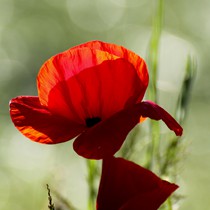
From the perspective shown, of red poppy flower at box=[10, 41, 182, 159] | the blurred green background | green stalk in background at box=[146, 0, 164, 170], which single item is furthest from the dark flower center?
the blurred green background

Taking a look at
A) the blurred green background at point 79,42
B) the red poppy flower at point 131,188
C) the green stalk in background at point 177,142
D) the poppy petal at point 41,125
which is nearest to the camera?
the red poppy flower at point 131,188

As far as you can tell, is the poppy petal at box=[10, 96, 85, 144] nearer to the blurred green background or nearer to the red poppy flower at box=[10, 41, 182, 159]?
the red poppy flower at box=[10, 41, 182, 159]

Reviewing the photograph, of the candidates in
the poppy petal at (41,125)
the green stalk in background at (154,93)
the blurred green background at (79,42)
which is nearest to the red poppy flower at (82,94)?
the poppy petal at (41,125)

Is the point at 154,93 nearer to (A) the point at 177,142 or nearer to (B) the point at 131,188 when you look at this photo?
(A) the point at 177,142

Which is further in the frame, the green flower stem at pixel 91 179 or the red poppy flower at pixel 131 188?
the green flower stem at pixel 91 179

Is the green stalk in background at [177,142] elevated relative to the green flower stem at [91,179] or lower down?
elevated

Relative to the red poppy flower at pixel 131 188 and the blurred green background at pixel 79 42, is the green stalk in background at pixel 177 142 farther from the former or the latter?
the blurred green background at pixel 79 42
